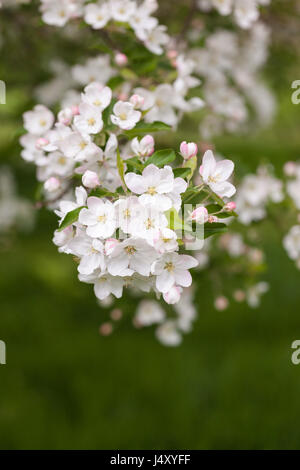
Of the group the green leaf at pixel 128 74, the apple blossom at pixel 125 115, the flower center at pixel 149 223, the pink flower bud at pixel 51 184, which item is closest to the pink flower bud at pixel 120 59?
the green leaf at pixel 128 74

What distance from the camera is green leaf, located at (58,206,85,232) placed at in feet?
5.70

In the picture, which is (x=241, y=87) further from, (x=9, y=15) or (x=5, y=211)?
(x=5, y=211)

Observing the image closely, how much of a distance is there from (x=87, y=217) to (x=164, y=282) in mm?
314

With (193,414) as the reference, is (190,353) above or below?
above

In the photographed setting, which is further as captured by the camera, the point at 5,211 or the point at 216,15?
the point at 5,211

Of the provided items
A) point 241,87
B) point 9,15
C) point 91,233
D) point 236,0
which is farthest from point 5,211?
point 91,233

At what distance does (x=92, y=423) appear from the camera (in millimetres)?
3445

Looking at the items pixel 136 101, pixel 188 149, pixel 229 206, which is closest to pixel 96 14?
pixel 136 101

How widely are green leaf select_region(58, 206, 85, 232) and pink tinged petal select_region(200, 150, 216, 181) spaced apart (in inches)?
16.7

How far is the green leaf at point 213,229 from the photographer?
1.76 m

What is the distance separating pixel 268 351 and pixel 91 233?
289 cm

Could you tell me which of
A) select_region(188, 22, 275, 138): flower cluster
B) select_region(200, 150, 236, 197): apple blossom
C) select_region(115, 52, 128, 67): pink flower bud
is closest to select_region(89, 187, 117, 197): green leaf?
select_region(200, 150, 236, 197): apple blossom

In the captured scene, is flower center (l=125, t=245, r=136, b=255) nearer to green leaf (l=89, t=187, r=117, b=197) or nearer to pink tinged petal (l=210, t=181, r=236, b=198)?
green leaf (l=89, t=187, r=117, b=197)
